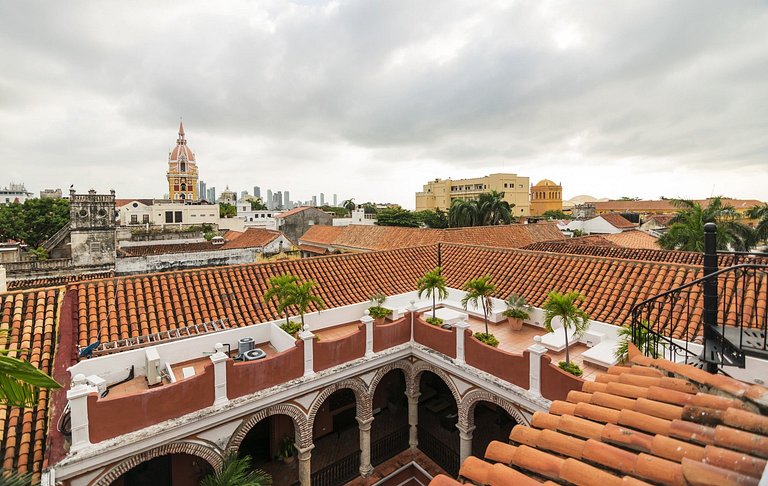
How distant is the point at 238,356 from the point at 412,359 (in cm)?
495

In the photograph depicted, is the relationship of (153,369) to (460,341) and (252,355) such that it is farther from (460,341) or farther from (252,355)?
(460,341)

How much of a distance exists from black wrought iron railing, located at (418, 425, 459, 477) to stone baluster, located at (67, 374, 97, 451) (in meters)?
8.85

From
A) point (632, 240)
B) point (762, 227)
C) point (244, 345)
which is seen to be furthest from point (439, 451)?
point (632, 240)

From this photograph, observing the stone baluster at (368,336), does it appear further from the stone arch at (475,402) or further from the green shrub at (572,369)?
the green shrub at (572,369)

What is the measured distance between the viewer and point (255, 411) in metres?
8.03

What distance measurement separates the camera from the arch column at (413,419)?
36.6 ft

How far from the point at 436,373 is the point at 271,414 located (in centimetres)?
456

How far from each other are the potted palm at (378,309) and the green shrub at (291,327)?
8.33 feet

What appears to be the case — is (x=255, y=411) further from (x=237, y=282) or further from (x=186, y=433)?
(x=237, y=282)

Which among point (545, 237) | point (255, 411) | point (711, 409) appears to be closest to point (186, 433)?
point (255, 411)

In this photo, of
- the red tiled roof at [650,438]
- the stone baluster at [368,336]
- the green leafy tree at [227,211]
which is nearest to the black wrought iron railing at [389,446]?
the stone baluster at [368,336]

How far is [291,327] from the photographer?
996 centimetres

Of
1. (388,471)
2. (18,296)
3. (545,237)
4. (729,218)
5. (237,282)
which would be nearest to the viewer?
(18,296)

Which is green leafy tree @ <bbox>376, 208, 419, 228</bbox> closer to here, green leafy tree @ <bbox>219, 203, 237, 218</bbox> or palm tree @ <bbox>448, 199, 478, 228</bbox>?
palm tree @ <bbox>448, 199, 478, 228</bbox>
